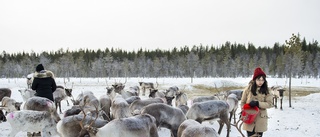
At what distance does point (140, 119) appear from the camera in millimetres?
6094

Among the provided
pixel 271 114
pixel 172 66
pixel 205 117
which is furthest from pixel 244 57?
pixel 205 117

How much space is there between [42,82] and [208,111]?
5.45 metres

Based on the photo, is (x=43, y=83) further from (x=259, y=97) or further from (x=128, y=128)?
(x=259, y=97)

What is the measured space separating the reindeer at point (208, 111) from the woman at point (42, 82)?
182 inches

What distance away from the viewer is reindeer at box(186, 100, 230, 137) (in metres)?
8.76

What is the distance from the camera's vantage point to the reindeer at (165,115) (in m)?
7.38

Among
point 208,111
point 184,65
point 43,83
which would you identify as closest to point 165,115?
point 208,111

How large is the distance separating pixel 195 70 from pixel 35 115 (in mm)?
75540

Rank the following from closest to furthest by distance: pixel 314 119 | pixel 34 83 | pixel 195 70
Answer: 1. pixel 34 83
2. pixel 314 119
3. pixel 195 70

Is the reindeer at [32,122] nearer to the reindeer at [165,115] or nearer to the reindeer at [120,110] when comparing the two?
the reindeer at [120,110]

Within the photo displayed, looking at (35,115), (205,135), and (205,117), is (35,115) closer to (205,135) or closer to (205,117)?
(205,135)

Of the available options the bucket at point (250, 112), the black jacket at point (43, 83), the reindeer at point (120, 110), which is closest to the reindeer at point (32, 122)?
the black jacket at point (43, 83)

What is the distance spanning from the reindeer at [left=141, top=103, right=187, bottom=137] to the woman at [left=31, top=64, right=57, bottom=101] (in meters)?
3.48

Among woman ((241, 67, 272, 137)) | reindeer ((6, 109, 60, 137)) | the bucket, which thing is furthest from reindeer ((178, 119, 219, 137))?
reindeer ((6, 109, 60, 137))
